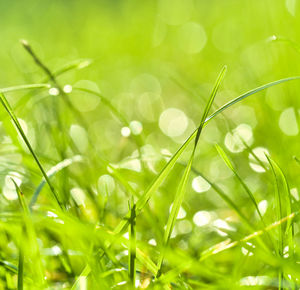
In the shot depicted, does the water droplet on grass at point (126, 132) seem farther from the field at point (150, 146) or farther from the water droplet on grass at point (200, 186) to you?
the water droplet on grass at point (200, 186)

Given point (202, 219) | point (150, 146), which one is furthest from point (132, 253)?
point (150, 146)

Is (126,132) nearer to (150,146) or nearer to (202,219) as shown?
(150,146)

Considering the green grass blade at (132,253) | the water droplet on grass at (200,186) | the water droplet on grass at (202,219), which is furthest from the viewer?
the water droplet on grass at (200,186)

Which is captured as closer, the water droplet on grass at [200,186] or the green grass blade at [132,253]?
the green grass blade at [132,253]

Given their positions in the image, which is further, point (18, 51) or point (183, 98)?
point (18, 51)

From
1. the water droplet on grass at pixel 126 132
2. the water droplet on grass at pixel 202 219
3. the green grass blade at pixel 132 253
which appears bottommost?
the green grass blade at pixel 132 253

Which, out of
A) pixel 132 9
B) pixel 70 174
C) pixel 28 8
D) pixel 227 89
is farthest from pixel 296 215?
pixel 28 8

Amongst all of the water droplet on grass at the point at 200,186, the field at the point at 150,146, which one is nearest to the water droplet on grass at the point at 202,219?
the field at the point at 150,146

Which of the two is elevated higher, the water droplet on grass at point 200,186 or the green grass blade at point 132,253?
the water droplet on grass at point 200,186

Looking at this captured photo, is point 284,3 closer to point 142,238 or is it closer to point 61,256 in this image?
point 142,238
